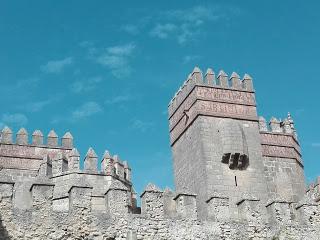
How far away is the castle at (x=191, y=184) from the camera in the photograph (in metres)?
13.3

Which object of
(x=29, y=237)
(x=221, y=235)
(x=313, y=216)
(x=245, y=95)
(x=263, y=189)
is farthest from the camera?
(x=245, y=95)

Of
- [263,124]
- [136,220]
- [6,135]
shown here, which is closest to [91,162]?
[6,135]

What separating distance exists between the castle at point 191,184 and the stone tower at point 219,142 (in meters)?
0.03

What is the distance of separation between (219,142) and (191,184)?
Answer: 5.28 ft

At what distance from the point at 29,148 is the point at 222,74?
A: 8032 millimetres

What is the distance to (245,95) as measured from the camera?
20453 millimetres

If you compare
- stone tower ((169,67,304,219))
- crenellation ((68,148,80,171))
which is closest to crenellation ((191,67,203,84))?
stone tower ((169,67,304,219))

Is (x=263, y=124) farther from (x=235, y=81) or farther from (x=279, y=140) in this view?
(x=235, y=81)

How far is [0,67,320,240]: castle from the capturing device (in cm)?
1330

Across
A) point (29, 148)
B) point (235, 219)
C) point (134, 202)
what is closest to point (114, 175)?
point (134, 202)

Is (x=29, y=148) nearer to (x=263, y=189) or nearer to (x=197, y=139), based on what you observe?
(x=197, y=139)

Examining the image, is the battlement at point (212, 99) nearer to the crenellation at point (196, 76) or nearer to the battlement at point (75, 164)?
the crenellation at point (196, 76)

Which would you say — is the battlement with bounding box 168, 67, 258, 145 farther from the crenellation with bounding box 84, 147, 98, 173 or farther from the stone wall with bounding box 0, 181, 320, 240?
the stone wall with bounding box 0, 181, 320, 240

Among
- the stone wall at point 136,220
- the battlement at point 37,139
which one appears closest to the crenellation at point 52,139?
the battlement at point 37,139
